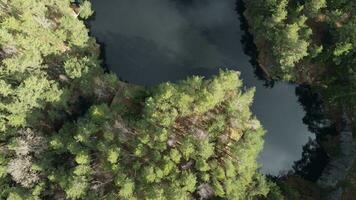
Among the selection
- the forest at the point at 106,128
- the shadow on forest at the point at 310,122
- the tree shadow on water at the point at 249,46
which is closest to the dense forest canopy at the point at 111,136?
the forest at the point at 106,128

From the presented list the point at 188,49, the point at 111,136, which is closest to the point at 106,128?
the point at 111,136

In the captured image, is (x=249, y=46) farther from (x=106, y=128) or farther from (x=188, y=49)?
(x=106, y=128)

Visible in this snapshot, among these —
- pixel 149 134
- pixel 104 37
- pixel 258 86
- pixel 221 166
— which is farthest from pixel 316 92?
pixel 104 37

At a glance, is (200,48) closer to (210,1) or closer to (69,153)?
(210,1)

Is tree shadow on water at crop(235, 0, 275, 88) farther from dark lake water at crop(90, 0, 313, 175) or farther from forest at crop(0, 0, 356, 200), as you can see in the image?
forest at crop(0, 0, 356, 200)

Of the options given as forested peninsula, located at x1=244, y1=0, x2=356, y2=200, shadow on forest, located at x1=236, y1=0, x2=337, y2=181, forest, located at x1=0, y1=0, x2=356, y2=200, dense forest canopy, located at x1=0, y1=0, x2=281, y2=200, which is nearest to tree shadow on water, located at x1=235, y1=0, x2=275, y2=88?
shadow on forest, located at x1=236, y1=0, x2=337, y2=181
